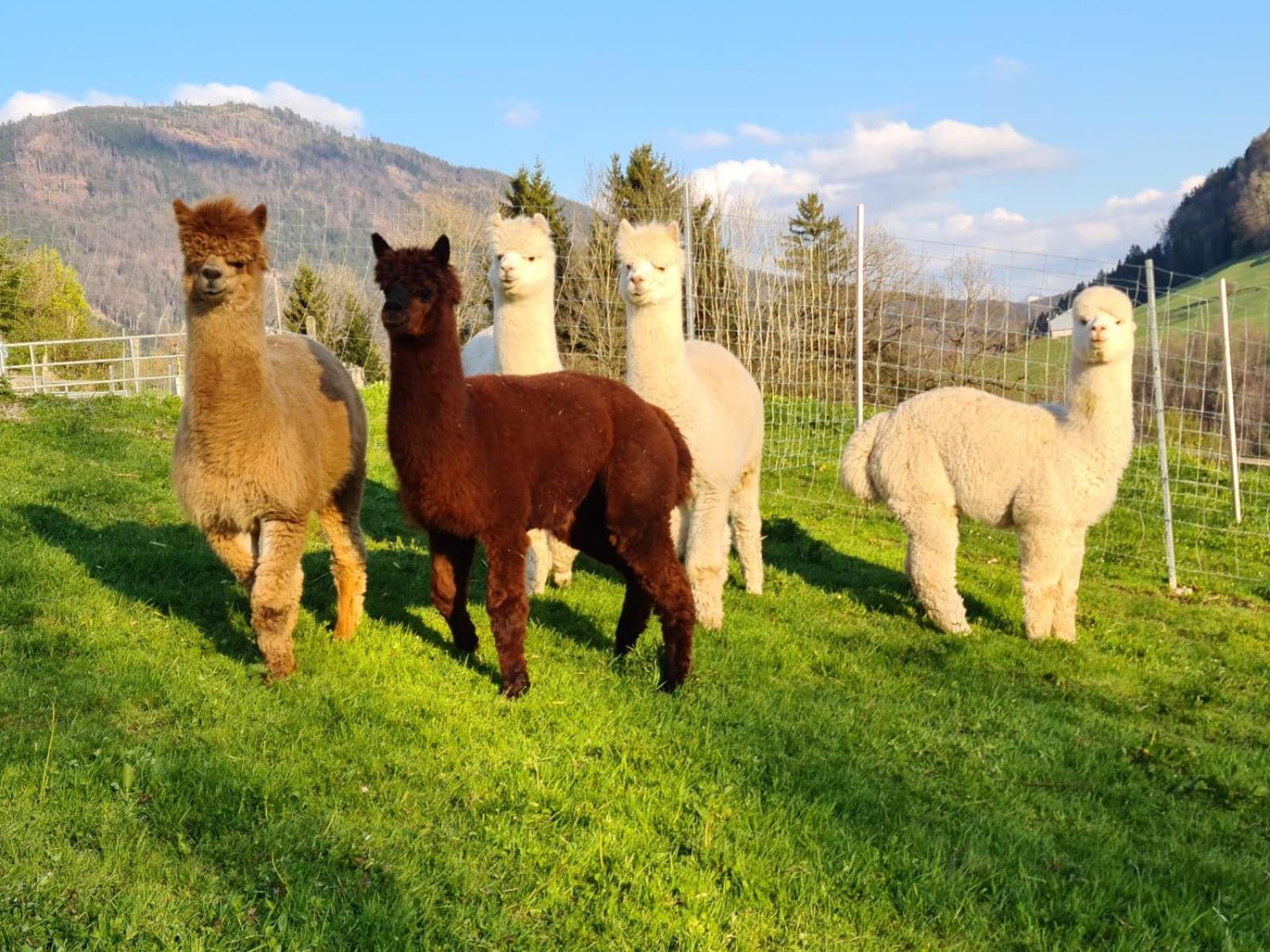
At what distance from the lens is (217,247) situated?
4.19 metres

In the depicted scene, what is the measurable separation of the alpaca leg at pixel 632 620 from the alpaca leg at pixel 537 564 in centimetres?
136

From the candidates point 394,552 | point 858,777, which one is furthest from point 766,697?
point 394,552

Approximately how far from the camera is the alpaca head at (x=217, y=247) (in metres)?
4.17

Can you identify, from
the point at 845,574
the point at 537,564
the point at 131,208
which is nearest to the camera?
the point at 537,564

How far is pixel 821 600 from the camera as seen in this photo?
23.1 ft

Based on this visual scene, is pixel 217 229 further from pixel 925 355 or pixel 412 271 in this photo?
pixel 925 355

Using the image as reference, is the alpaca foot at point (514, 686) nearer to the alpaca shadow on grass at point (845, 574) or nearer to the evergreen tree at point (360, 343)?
the alpaca shadow on grass at point (845, 574)

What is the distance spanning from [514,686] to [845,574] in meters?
4.34

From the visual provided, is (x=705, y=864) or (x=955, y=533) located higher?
(x=955, y=533)

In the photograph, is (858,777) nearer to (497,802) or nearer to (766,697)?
(766,697)

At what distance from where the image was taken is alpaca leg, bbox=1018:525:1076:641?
6.16 m

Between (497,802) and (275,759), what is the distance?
3.17 feet

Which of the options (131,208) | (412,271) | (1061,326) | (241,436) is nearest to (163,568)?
(241,436)

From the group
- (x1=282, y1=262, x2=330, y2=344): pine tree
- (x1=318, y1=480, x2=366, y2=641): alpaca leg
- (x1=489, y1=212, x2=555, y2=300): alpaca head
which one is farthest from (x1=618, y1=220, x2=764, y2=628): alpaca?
(x1=282, y1=262, x2=330, y2=344): pine tree
